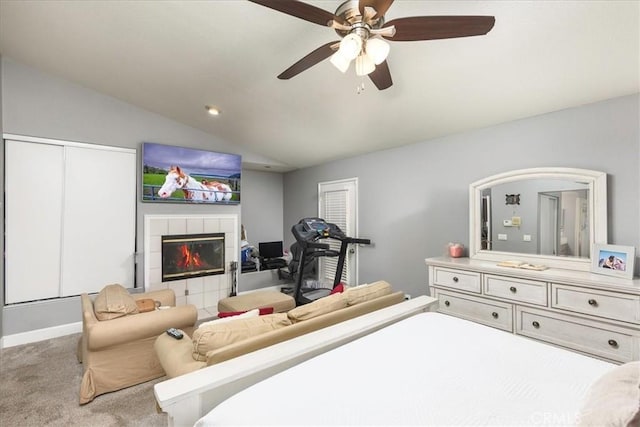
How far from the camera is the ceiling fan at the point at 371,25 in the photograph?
1.32 metres

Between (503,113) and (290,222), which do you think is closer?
(503,113)

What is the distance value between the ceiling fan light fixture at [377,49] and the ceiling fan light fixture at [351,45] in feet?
0.27

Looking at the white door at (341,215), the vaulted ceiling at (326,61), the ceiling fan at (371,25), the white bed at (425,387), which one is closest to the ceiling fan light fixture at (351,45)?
the ceiling fan at (371,25)

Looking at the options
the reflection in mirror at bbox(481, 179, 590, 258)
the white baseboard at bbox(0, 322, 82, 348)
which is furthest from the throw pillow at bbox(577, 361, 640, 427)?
the white baseboard at bbox(0, 322, 82, 348)

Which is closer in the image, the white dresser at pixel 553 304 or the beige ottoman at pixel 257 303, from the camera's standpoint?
the white dresser at pixel 553 304

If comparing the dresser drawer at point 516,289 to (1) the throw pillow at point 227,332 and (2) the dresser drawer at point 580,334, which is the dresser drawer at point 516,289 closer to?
(2) the dresser drawer at point 580,334

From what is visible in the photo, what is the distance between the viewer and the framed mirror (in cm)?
233

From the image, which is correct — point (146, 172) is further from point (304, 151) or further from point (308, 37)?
point (308, 37)

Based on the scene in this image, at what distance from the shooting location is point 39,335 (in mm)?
3252

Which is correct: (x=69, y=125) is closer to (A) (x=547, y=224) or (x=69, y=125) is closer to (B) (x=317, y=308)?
(B) (x=317, y=308)

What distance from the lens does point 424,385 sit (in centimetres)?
106

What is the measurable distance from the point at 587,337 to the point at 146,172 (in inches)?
202

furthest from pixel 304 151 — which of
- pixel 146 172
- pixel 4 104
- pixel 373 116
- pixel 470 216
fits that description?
pixel 4 104

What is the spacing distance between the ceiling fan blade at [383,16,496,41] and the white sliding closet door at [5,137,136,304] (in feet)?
13.2
